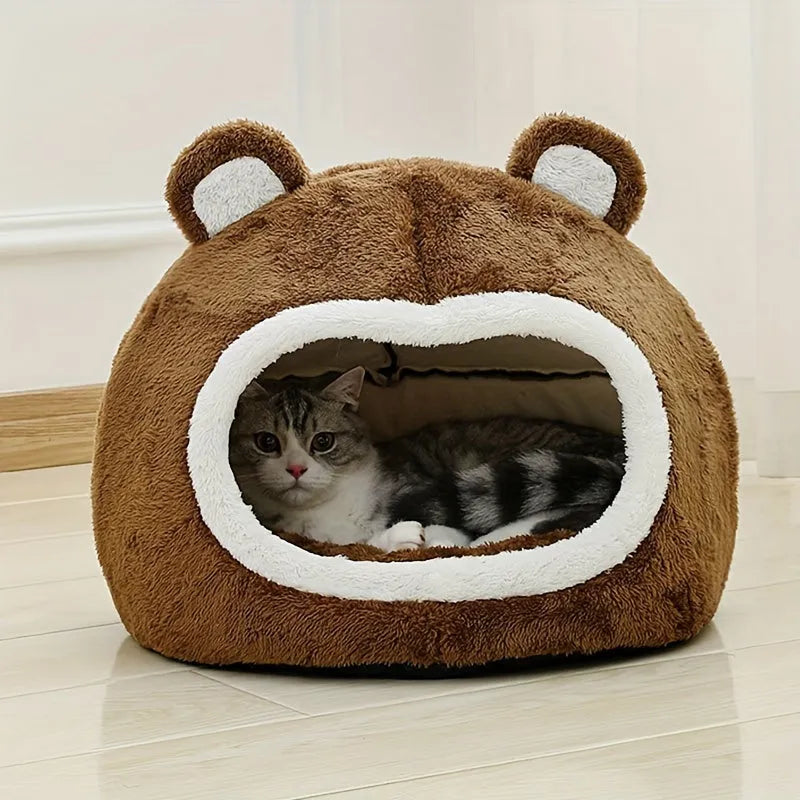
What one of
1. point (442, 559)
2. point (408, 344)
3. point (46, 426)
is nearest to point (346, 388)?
point (408, 344)

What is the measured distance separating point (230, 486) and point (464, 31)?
1.74 metres

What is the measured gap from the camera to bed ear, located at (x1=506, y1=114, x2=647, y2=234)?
1493 millimetres

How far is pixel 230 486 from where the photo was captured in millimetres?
1366

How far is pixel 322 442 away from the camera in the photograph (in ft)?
5.86

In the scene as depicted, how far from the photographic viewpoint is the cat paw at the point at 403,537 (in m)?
1.60

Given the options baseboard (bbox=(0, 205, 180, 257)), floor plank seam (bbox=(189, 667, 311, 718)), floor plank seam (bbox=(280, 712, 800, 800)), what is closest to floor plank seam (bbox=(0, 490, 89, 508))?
baseboard (bbox=(0, 205, 180, 257))

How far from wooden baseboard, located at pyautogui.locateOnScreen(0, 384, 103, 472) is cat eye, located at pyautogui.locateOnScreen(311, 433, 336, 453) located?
104 cm

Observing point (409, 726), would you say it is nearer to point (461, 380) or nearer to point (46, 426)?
point (461, 380)

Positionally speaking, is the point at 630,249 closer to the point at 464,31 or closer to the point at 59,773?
the point at 59,773

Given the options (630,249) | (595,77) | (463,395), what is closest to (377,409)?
(463,395)

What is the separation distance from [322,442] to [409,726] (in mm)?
625

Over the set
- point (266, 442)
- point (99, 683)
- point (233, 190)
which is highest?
point (233, 190)

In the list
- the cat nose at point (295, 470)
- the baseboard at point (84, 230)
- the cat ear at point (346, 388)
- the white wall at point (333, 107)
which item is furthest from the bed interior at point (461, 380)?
the baseboard at point (84, 230)

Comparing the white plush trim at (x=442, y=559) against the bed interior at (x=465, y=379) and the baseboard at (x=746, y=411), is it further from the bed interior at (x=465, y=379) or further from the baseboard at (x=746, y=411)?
the baseboard at (x=746, y=411)
